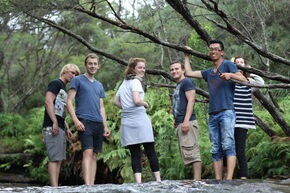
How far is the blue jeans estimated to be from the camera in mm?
5441

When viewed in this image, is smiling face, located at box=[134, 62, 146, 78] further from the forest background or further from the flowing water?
the flowing water

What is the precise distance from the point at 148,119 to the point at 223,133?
103 centimetres

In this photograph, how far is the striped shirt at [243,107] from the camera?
567 centimetres

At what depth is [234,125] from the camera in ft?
18.3

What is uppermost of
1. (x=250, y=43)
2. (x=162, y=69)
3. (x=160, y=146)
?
(x=162, y=69)

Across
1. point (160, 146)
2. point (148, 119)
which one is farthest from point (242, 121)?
point (160, 146)

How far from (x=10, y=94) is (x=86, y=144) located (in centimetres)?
1941

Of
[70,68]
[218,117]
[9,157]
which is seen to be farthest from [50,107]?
[9,157]

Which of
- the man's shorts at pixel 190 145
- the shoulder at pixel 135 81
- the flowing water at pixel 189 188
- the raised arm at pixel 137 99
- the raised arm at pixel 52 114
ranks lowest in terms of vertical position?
the flowing water at pixel 189 188

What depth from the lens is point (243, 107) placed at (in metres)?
5.80

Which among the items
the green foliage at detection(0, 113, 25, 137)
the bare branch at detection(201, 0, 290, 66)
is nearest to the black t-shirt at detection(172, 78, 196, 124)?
the bare branch at detection(201, 0, 290, 66)

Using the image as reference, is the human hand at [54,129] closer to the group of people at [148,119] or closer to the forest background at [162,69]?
the group of people at [148,119]

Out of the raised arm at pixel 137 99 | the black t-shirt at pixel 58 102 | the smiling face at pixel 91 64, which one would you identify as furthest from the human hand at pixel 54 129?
the raised arm at pixel 137 99

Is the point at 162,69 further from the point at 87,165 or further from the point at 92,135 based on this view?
the point at 87,165
